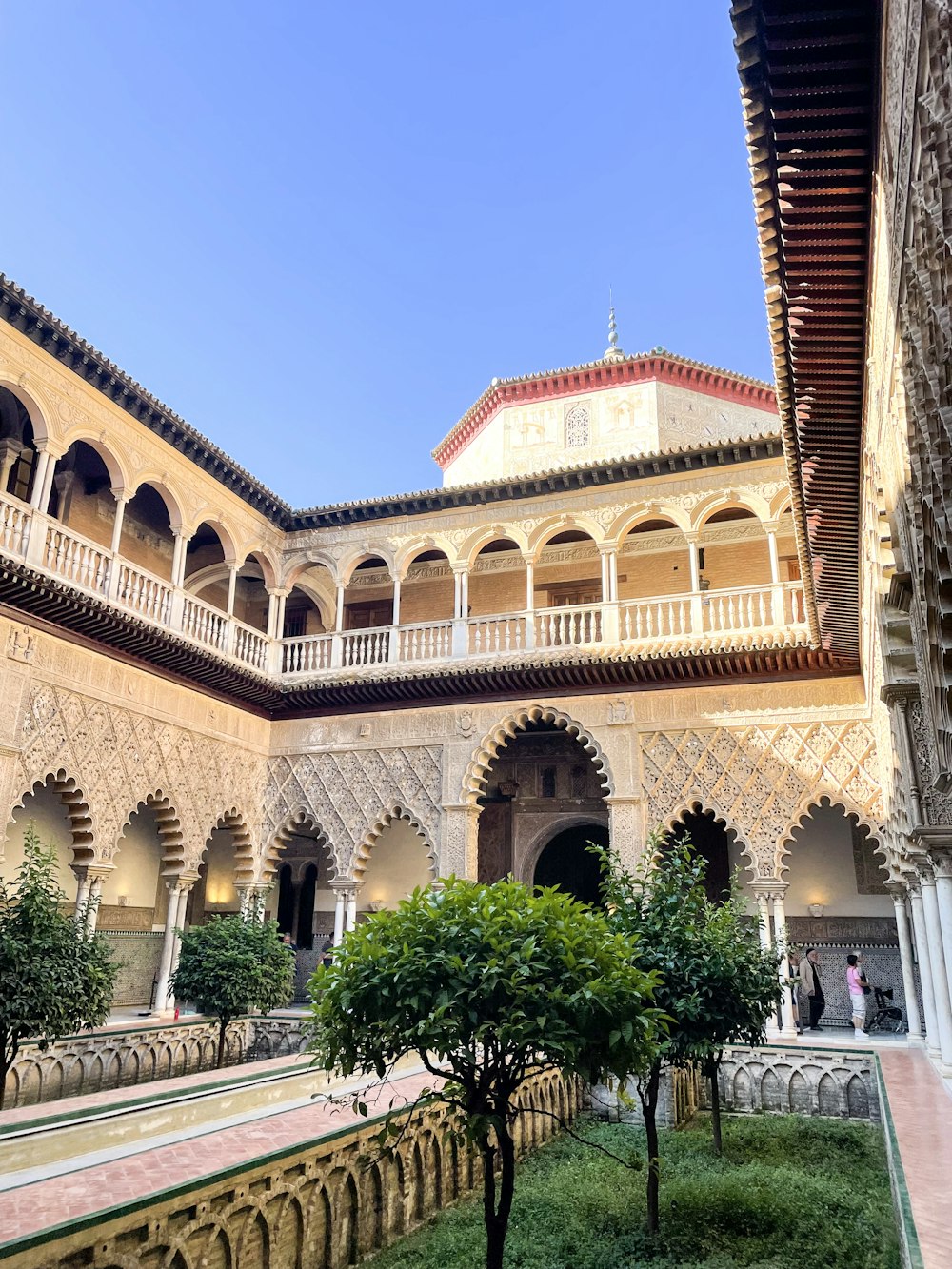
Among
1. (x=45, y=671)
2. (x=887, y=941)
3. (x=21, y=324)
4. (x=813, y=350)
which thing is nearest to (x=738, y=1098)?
(x=887, y=941)

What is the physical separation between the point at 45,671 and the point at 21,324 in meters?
3.40

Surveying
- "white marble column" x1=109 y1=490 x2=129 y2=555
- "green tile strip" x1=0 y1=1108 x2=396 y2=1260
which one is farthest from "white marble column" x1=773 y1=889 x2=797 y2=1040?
"white marble column" x1=109 y1=490 x2=129 y2=555

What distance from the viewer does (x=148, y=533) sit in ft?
44.1

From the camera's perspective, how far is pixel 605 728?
1198 centimetres

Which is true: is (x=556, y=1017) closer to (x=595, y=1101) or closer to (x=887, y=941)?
(x=595, y=1101)

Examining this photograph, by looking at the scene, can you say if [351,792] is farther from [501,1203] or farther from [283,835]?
[501,1203]

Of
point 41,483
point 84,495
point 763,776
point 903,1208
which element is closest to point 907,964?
point 763,776

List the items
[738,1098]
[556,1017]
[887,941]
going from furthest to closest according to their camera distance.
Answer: [887,941] → [738,1098] → [556,1017]

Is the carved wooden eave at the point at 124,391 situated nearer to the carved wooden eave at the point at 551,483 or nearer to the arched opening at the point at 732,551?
the carved wooden eave at the point at 551,483

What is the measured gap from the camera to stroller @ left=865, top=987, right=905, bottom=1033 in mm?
11375

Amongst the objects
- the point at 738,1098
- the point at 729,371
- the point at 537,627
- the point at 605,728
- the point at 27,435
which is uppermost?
the point at 729,371

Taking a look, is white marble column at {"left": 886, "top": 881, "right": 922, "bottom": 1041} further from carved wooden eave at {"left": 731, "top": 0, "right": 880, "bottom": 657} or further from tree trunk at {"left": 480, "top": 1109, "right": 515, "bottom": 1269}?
tree trunk at {"left": 480, "top": 1109, "right": 515, "bottom": 1269}

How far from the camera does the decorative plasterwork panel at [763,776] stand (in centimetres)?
1082

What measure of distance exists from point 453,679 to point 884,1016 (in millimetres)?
6547
